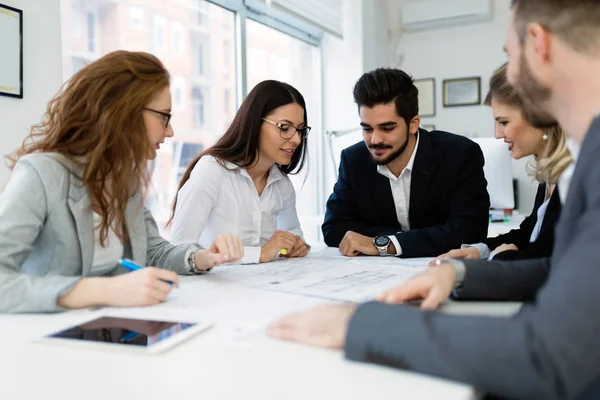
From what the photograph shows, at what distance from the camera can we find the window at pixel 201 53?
10.3 ft

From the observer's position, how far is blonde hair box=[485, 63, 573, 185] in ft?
4.87

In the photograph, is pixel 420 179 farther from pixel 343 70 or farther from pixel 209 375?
pixel 343 70

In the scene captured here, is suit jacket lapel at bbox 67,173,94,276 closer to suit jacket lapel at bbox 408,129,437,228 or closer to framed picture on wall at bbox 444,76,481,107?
suit jacket lapel at bbox 408,129,437,228

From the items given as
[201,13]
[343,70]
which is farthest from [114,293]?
[343,70]

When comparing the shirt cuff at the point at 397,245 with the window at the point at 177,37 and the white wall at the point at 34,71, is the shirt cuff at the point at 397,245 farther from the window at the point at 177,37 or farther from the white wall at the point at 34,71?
the window at the point at 177,37

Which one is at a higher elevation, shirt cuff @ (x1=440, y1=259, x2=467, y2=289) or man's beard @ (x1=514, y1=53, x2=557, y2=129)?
man's beard @ (x1=514, y1=53, x2=557, y2=129)

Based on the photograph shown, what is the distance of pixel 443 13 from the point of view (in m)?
4.36

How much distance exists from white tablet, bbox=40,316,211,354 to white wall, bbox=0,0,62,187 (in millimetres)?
1174

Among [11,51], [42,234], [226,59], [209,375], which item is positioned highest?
[226,59]

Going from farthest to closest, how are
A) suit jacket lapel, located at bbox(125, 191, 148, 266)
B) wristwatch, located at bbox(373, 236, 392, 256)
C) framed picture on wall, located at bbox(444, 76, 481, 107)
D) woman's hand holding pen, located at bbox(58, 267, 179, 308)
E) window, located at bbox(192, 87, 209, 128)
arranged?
framed picture on wall, located at bbox(444, 76, 481, 107) < window, located at bbox(192, 87, 209, 128) < wristwatch, located at bbox(373, 236, 392, 256) < suit jacket lapel, located at bbox(125, 191, 148, 266) < woman's hand holding pen, located at bbox(58, 267, 179, 308)

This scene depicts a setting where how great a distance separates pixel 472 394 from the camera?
0.60 metres

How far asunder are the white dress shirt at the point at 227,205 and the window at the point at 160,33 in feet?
5.60

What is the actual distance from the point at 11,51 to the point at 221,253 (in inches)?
43.6

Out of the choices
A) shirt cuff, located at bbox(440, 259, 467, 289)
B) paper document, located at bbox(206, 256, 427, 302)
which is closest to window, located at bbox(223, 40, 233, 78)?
paper document, located at bbox(206, 256, 427, 302)
